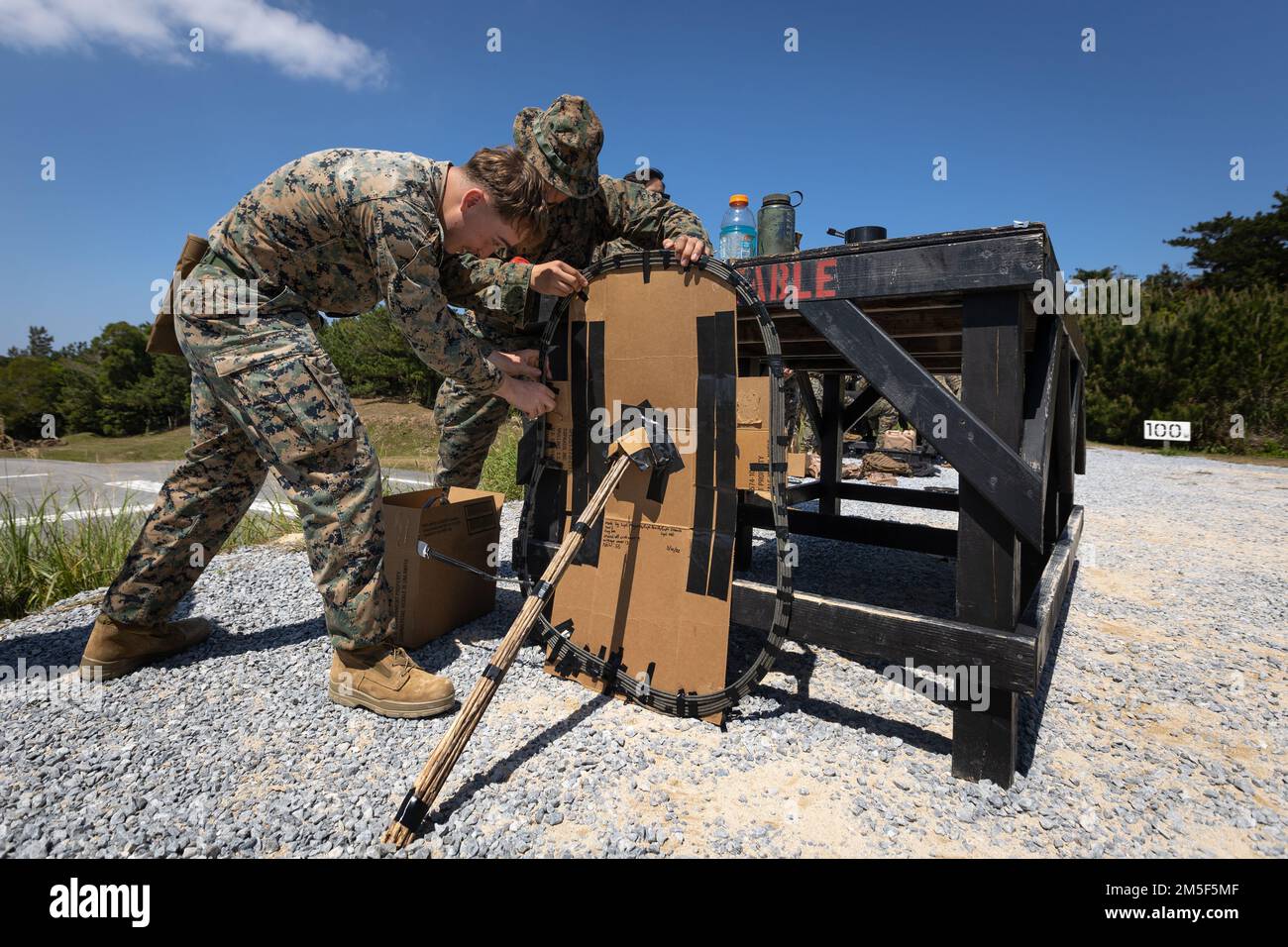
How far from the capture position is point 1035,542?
5.95ft

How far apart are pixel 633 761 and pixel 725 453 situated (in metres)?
1.08

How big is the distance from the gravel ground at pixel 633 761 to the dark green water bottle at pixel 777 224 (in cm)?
189

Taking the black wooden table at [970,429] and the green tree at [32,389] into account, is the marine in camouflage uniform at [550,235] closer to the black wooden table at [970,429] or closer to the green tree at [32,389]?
the black wooden table at [970,429]

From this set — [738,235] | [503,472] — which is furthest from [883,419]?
[738,235]

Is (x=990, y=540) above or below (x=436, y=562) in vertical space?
above

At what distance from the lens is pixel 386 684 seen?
7.30 ft

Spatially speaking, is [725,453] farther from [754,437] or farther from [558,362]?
[558,362]

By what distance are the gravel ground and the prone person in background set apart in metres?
0.36

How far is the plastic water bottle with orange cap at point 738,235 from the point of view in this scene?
9.51 ft
